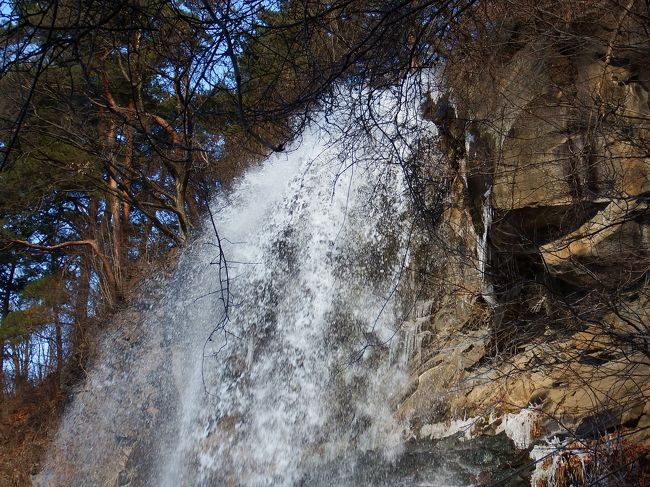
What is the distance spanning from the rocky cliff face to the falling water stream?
573 millimetres

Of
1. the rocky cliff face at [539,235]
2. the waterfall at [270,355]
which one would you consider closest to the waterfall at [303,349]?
the waterfall at [270,355]

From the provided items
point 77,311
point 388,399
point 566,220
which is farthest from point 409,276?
point 77,311

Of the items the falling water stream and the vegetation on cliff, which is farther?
the falling water stream

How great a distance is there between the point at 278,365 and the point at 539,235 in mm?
3666

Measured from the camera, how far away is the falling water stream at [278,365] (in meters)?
7.00

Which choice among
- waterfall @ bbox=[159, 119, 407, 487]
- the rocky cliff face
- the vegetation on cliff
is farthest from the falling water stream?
the vegetation on cliff

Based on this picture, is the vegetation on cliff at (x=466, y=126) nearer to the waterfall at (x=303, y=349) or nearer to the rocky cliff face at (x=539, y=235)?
the rocky cliff face at (x=539, y=235)

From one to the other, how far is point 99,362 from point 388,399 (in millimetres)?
7665

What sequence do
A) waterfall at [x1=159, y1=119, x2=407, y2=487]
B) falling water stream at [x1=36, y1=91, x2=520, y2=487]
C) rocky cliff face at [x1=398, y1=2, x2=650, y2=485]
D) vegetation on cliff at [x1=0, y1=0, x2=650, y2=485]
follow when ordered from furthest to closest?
1. waterfall at [x1=159, y1=119, x2=407, y2=487]
2. falling water stream at [x1=36, y1=91, x2=520, y2=487]
3. rocky cliff face at [x1=398, y1=2, x2=650, y2=485]
4. vegetation on cliff at [x1=0, y1=0, x2=650, y2=485]

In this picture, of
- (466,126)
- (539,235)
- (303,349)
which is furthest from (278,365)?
(466,126)

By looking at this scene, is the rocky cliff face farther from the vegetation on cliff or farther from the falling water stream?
the falling water stream

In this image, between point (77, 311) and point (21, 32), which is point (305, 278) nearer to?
point (21, 32)

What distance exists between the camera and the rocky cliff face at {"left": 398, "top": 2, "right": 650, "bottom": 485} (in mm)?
4590

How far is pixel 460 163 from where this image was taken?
6.85m
